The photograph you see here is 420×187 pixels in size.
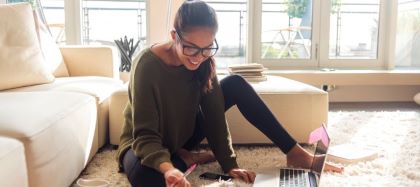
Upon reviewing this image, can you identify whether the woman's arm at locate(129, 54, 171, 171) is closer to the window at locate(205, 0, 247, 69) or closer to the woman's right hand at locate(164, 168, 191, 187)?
the woman's right hand at locate(164, 168, 191, 187)

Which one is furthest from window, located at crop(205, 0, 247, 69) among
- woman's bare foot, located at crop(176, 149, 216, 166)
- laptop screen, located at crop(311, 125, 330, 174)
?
laptop screen, located at crop(311, 125, 330, 174)

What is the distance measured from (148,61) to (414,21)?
318 cm

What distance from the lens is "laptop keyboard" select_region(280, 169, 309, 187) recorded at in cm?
149

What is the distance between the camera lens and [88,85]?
2.14 meters

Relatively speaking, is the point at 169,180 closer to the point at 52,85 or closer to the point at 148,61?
the point at 148,61

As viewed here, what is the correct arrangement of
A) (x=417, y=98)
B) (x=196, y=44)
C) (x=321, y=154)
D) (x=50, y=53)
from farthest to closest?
→ (x=417, y=98) → (x=50, y=53) → (x=321, y=154) → (x=196, y=44)

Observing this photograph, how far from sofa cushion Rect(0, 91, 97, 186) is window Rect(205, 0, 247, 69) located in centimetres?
225

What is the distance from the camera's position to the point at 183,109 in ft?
5.16

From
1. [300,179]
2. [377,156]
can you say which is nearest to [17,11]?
[300,179]

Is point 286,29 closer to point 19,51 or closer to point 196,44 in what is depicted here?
point 19,51

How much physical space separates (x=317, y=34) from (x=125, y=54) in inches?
67.4

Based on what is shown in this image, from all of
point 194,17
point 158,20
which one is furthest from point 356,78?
point 194,17

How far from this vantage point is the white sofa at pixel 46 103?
3.93 ft

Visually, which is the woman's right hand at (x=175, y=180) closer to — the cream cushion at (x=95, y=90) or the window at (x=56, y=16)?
the cream cushion at (x=95, y=90)
